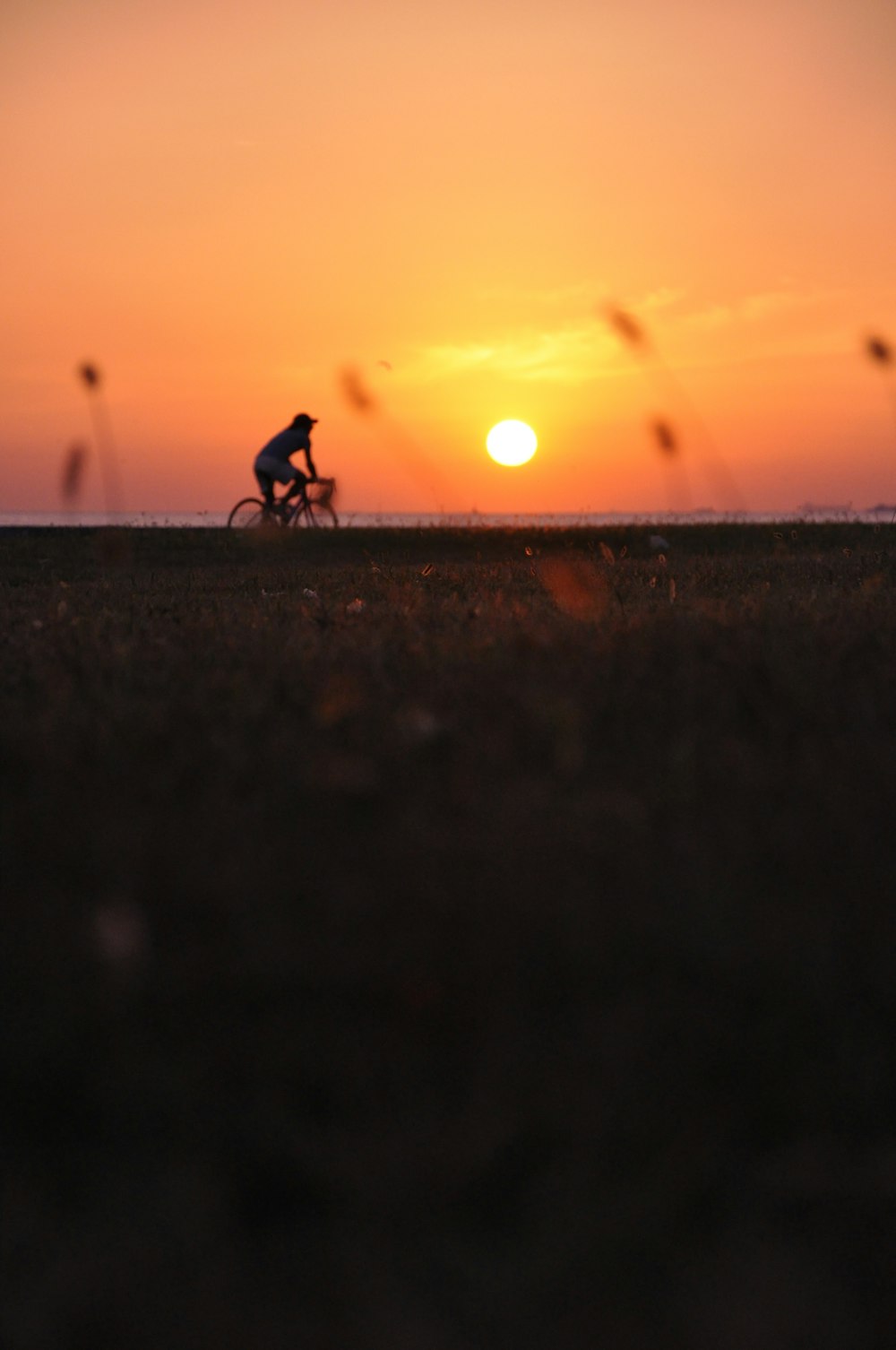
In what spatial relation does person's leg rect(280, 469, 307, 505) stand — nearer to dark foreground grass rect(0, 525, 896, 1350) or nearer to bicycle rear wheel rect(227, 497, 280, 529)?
bicycle rear wheel rect(227, 497, 280, 529)

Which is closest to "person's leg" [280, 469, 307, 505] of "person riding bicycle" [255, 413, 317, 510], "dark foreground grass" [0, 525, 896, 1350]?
"person riding bicycle" [255, 413, 317, 510]

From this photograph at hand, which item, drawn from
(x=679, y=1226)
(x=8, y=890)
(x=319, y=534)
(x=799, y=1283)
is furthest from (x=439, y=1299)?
(x=319, y=534)

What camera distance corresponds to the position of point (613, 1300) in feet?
3.96

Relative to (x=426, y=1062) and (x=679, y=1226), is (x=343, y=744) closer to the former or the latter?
(x=426, y=1062)

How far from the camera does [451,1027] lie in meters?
1.59

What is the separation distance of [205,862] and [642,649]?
2089 mm

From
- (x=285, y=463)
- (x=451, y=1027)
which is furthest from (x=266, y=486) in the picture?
(x=451, y=1027)

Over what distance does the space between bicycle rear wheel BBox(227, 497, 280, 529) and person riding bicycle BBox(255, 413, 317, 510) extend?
207 millimetres

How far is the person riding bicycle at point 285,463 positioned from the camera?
17.4 meters

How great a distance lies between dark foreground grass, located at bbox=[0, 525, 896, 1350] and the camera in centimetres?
122

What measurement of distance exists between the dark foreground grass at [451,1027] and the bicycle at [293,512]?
14086mm

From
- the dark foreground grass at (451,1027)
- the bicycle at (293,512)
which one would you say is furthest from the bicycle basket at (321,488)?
the dark foreground grass at (451,1027)

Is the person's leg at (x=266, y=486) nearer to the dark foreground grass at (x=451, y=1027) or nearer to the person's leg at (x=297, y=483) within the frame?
the person's leg at (x=297, y=483)

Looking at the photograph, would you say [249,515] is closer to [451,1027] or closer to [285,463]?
[285,463]
